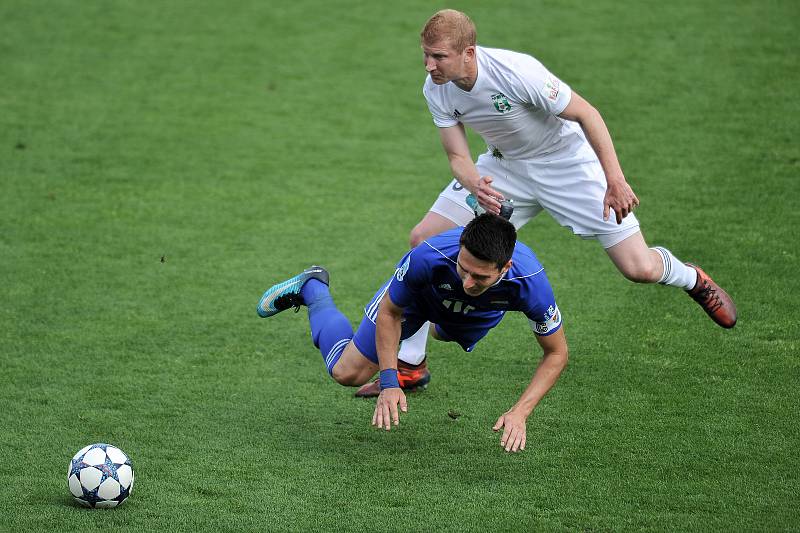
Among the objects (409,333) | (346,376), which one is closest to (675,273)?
(409,333)

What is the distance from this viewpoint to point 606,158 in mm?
5461

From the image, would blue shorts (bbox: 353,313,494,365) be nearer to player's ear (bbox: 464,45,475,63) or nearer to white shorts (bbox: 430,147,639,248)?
white shorts (bbox: 430,147,639,248)

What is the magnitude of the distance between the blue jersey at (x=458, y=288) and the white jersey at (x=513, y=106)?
3.47ft

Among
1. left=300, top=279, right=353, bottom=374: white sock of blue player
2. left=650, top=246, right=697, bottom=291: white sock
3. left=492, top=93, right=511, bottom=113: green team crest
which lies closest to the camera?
left=300, top=279, right=353, bottom=374: white sock of blue player

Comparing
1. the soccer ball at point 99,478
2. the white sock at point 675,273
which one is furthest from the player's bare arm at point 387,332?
the white sock at point 675,273

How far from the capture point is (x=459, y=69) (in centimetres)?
557

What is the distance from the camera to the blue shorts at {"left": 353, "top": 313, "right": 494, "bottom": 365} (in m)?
5.38

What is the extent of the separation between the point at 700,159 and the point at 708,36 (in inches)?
116

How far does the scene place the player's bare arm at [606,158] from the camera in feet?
17.7

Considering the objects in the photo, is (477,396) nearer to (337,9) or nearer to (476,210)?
(476,210)

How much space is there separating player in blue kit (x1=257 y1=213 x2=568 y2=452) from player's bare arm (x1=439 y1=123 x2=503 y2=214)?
1.78 feet

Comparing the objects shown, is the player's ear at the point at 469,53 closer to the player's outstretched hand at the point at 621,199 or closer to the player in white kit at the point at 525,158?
the player in white kit at the point at 525,158

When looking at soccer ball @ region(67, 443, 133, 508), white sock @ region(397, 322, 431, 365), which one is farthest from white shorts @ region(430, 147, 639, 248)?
soccer ball @ region(67, 443, 133, 508)

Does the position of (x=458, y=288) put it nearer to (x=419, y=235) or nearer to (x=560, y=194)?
(x=419, y=235)
